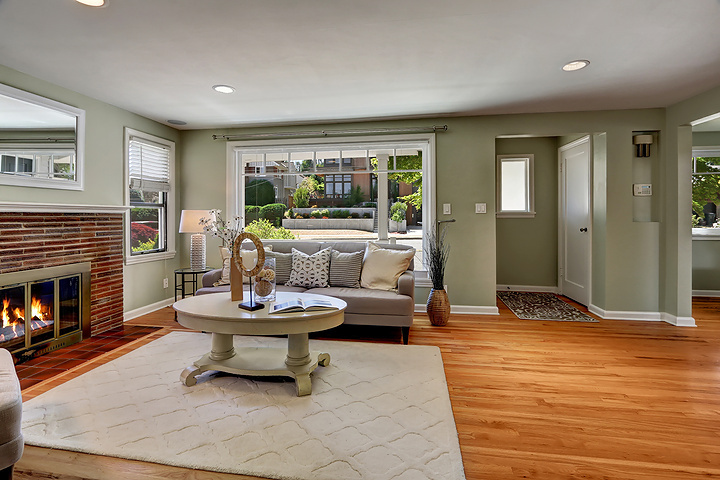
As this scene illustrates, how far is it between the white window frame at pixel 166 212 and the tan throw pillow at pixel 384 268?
2652 millimetres

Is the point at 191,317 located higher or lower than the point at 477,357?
higher

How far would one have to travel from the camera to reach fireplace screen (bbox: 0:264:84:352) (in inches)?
117

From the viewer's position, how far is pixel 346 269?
395 centimetres

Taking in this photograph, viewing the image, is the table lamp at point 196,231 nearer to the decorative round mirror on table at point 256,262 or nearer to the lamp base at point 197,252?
the lamp base at point 197,252

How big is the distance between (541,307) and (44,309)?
17.3 ft

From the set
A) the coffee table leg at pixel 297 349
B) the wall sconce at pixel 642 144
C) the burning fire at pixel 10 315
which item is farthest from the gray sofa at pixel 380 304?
the wall sconce at pixel 642 144

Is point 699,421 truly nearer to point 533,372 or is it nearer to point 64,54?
point 533,372

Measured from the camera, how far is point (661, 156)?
13.8 ft

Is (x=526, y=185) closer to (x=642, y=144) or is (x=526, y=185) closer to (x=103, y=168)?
(x=642, y=144)

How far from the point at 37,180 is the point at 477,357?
4.01 metres

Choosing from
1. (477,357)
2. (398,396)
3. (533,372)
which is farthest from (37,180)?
(533,372)

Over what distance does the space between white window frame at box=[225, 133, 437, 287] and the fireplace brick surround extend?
144cm

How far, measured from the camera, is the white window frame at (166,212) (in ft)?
13.8

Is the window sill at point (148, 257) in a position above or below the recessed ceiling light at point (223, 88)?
below
